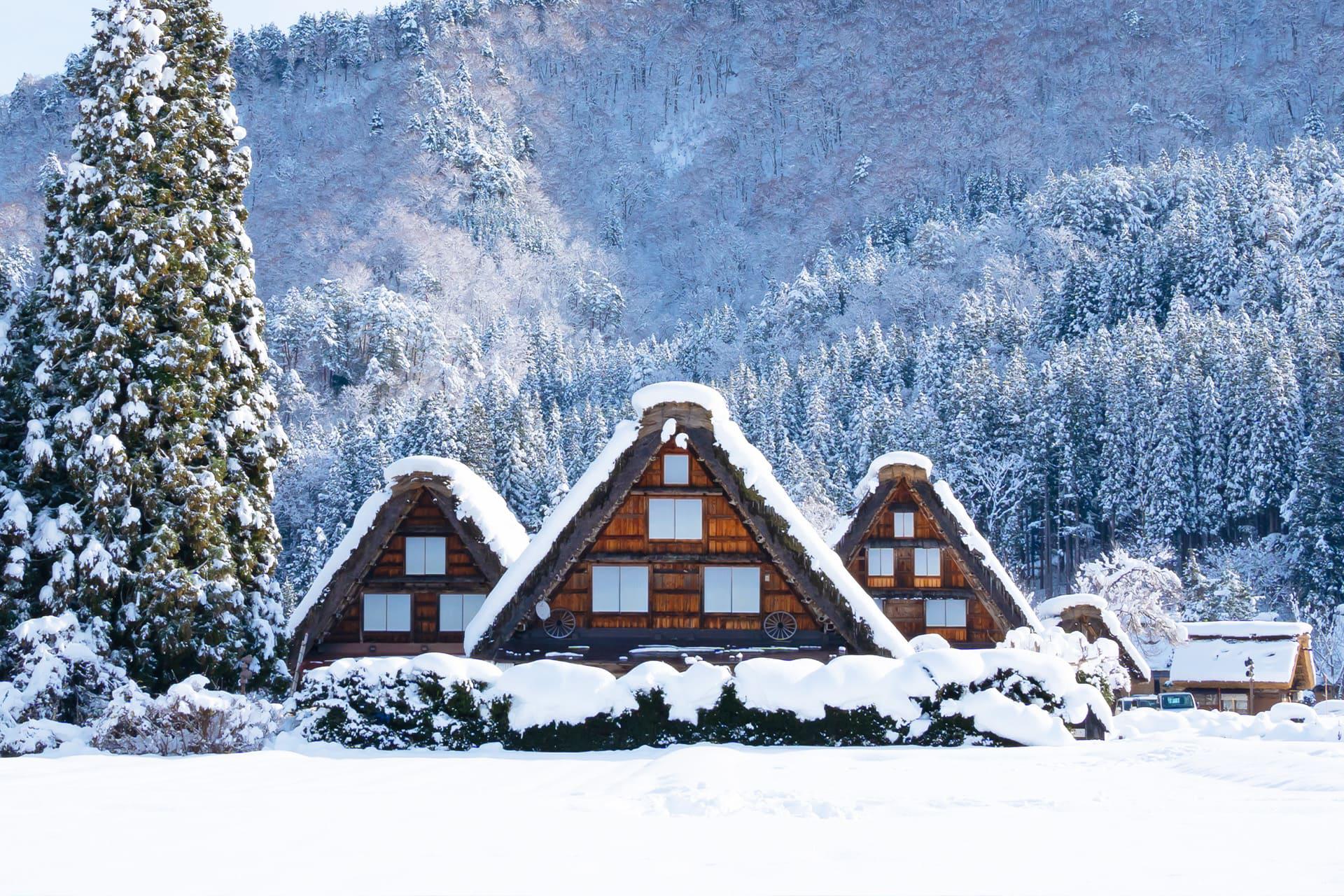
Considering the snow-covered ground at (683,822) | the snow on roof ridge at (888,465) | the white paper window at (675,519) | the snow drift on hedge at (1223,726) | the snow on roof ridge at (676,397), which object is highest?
the snow on roof ridge at (676,397)

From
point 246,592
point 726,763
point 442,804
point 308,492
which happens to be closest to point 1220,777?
point 726,763

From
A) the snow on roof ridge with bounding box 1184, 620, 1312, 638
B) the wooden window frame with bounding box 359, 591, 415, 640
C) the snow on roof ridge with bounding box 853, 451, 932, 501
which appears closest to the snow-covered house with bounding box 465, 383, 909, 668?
the wooden window frame with bounding box 359, 591, 415, 640

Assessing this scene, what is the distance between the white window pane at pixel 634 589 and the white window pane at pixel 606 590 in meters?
0.11

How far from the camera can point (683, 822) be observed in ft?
39.7

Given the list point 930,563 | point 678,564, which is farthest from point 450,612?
point 930,563

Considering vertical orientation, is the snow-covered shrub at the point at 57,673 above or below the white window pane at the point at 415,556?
below

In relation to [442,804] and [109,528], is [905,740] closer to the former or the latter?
[442,804]

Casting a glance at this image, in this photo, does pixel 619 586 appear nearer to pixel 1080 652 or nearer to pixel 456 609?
pixel 456 609

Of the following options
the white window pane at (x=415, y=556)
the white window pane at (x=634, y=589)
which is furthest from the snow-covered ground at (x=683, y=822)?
the white window pane at (x=415, y=556)

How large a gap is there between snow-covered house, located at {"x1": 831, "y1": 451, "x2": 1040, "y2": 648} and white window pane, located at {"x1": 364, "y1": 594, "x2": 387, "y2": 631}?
1178 centimetres

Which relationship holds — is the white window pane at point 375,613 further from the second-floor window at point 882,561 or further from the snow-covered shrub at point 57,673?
the second-floor window at point 882,561

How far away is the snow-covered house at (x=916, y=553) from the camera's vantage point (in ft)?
115

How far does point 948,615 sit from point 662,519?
1183 cm

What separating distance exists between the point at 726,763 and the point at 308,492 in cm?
10872
